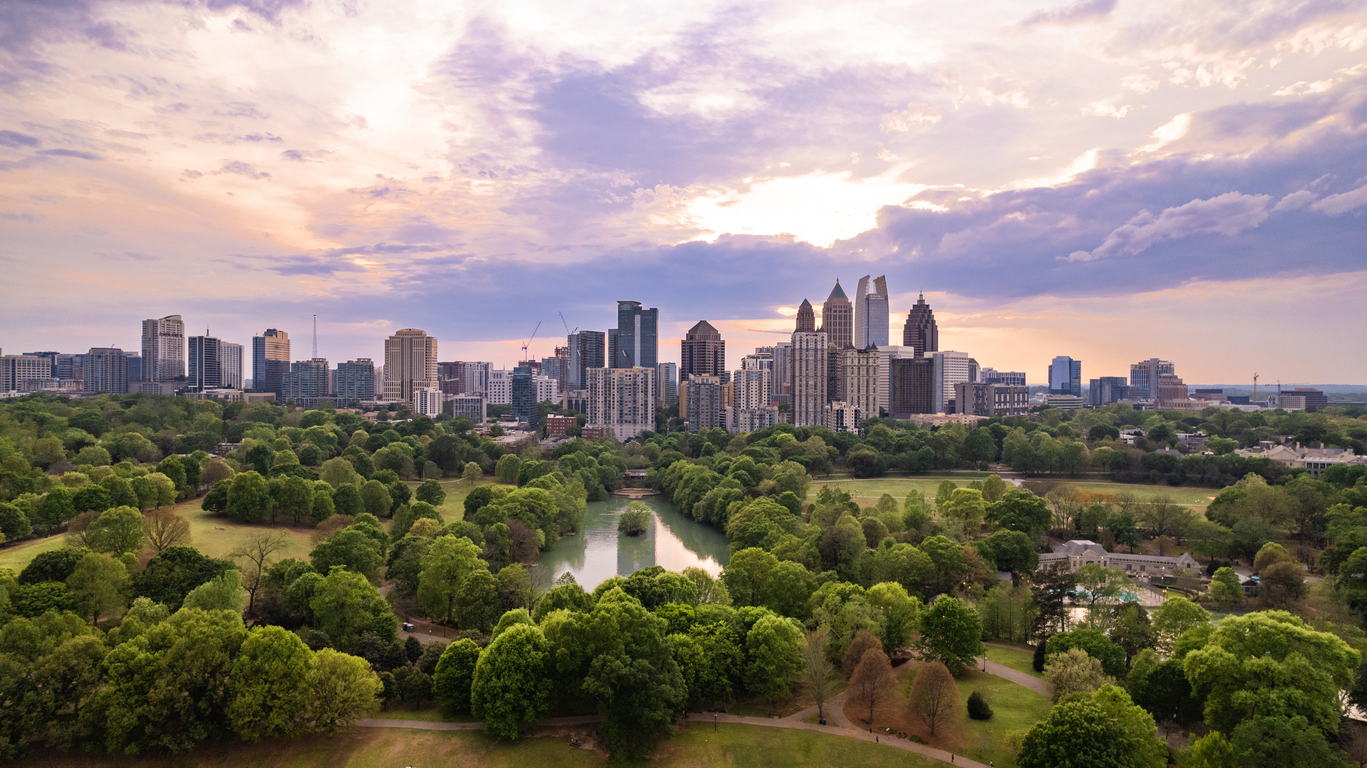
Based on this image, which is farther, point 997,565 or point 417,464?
point 417,464

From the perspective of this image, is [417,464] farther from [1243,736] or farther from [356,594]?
[1243,736]

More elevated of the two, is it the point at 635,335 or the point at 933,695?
the point at 635,335

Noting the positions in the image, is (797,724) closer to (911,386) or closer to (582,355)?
(911,386)

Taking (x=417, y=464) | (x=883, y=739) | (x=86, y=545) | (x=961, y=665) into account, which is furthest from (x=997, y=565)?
(x=417, y=464)

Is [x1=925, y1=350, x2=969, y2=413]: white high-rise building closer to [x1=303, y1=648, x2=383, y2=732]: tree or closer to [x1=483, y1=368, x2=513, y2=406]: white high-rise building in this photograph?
[x1=483, y1=368, x2=513, y2=406]: white high-rise building

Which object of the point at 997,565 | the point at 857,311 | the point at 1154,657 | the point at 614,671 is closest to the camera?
the point at 614,671

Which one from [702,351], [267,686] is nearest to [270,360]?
[702,351]

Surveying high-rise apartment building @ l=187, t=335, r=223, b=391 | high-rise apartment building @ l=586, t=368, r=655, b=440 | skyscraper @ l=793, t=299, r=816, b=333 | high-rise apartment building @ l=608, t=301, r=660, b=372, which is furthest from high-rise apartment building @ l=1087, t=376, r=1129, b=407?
high-rise apartment building @ l=187, t=335, r=223, b=391
